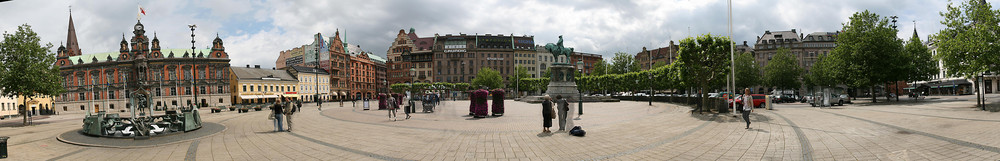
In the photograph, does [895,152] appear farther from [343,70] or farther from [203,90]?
[343,70]

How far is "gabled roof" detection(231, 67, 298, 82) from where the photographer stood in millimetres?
70000

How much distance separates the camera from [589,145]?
31.0 ft

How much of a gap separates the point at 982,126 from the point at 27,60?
38.3 meters

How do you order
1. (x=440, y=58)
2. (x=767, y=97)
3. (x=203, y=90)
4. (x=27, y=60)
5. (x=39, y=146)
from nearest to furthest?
1. (x=39, y=146)
2. (x=27, y=60)
3. (x=767, y=97)
4. (x=203, y=90)
5. (x=440, y=58)

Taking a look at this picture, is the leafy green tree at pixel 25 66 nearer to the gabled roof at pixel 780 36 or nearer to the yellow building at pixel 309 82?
the yellow building at pixel 309 82

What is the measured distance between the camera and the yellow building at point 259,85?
2692 inches

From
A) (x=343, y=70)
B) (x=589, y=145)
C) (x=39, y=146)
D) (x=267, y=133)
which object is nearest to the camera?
(x=589, y=145)

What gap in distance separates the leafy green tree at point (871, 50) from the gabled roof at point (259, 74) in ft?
253

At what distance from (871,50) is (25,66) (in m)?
51.8

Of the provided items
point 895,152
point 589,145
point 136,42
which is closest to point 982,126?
point 895,152

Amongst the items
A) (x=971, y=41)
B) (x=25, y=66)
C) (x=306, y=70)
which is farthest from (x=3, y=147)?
(x=306, y=70)

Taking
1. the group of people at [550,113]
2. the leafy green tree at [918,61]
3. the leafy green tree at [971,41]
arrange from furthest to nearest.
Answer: the leafy green tree at [918,61], the leafy green tree at [971,41], the group of people at [550,113]

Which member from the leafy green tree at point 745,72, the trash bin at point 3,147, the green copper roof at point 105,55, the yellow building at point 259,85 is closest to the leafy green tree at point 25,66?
the trash bin at point 3,147

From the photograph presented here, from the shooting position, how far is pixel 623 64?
263ft
